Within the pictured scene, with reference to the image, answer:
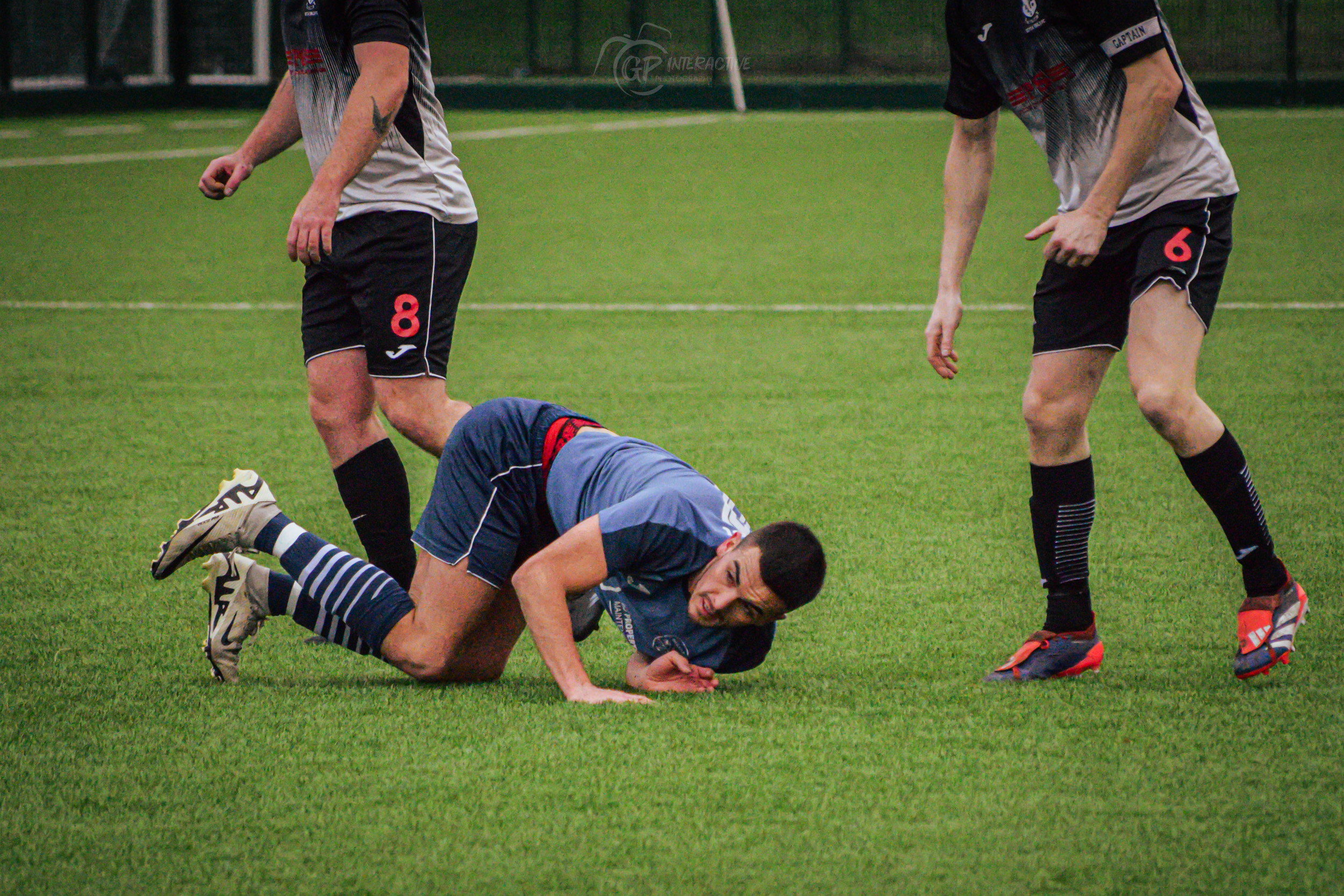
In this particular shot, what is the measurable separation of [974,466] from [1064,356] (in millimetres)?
2285

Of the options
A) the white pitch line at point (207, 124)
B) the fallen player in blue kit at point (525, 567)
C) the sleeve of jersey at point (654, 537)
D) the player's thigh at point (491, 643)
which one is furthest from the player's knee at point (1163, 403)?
the white pitch line at point (207, 124)

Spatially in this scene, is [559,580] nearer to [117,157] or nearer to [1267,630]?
[1267,630]

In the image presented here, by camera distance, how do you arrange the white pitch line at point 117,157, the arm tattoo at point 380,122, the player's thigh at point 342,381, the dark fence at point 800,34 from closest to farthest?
the arm tattoo at point 380,122 < the player's thigh at point 342,381 < the white pitch line at point 117,157 < the dark fence at point 800,34

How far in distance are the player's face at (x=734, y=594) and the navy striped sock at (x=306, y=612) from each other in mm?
937

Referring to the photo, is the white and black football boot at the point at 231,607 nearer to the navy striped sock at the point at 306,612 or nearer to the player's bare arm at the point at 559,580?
the navy striped sock at the point at 306,612

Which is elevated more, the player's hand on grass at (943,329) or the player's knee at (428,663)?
the player's hand on grass at (943,329)

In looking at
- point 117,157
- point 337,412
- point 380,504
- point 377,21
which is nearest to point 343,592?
point 380,504

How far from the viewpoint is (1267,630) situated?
3783 mm

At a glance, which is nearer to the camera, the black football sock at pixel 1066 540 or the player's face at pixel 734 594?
the player's face at pixel 734 594

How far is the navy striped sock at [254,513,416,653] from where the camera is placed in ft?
12.8

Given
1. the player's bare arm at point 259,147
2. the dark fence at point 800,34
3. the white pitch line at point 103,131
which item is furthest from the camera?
the dark fence at point 800,34

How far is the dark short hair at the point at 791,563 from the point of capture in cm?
333

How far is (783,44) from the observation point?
27.1 m

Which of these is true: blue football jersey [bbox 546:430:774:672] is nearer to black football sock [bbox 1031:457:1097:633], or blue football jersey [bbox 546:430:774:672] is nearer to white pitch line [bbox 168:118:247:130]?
black football sock [bbox 1031:457:1097:633]
